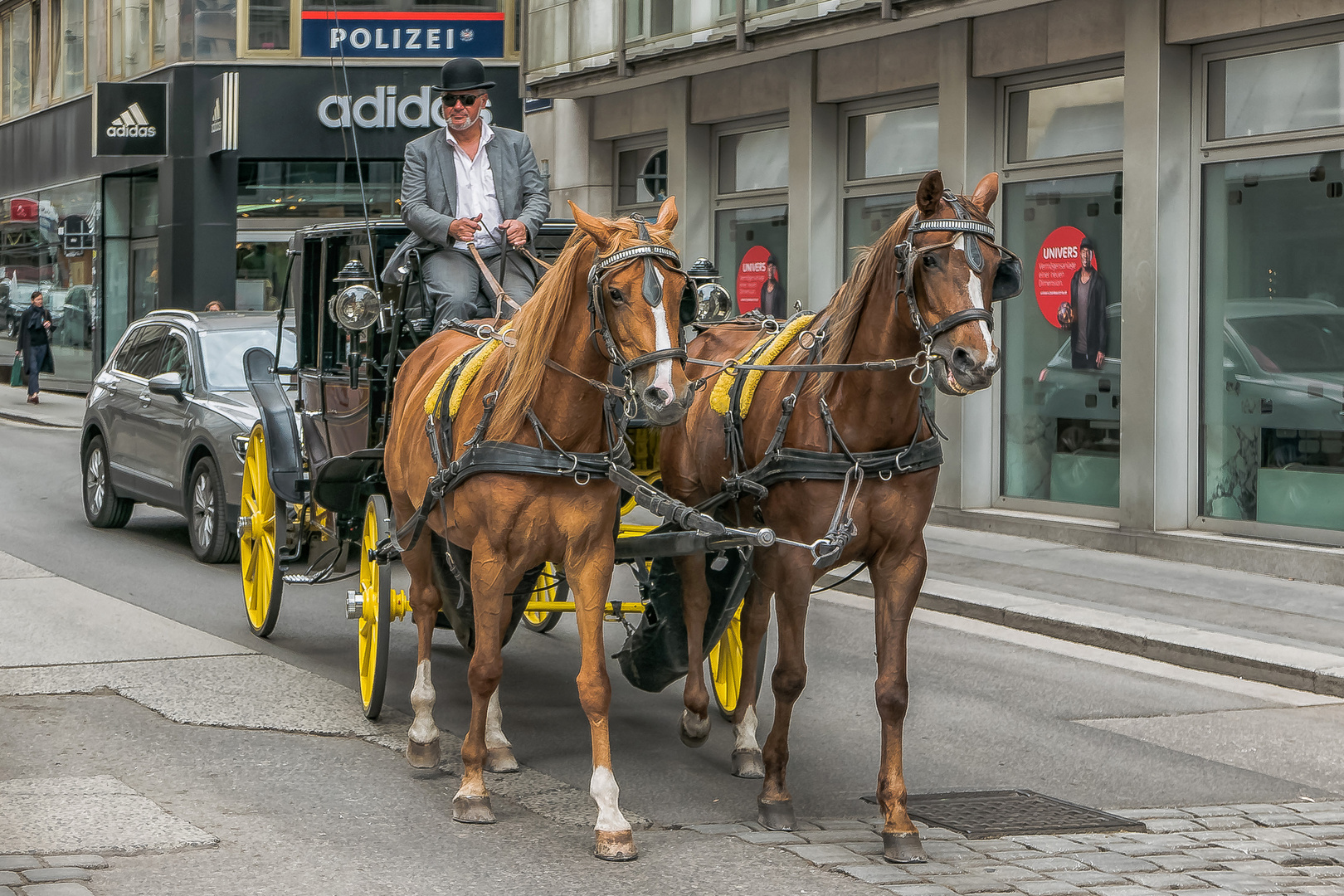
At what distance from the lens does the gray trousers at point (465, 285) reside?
764 centimetres

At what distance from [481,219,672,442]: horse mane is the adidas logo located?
85.2 ft

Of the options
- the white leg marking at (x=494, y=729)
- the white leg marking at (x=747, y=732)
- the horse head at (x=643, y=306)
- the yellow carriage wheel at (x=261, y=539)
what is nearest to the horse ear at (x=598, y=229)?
the horse head at (x=643, y=306)

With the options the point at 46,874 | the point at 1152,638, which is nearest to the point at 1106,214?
the point at 1152,638

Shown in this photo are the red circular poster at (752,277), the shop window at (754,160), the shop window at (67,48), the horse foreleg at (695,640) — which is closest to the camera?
the horse foreleg at (695,640)

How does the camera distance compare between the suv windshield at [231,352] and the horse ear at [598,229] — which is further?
the suv windshield at [231,352]

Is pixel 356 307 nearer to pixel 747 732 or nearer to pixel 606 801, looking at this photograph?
pixel 747 732

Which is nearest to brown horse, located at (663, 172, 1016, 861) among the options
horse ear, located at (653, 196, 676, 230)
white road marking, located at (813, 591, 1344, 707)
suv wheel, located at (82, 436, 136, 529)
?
horse ear, located at (653, 196, 676, 230)

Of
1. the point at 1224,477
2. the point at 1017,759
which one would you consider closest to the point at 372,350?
the point at 1017,759

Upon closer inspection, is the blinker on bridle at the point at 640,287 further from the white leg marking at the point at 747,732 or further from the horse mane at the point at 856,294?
the white leg marking at the point at 747,732

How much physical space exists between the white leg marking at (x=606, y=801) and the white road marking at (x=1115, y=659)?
177 inches

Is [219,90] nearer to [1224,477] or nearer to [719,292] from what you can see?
[1224,477]

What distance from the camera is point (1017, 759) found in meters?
7.14

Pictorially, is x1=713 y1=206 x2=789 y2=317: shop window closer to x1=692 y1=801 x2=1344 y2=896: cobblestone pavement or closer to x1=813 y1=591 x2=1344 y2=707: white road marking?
x1=813 y1=591 x2=1344 y2=707: white road marking

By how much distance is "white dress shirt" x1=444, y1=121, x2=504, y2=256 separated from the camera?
770 cm
